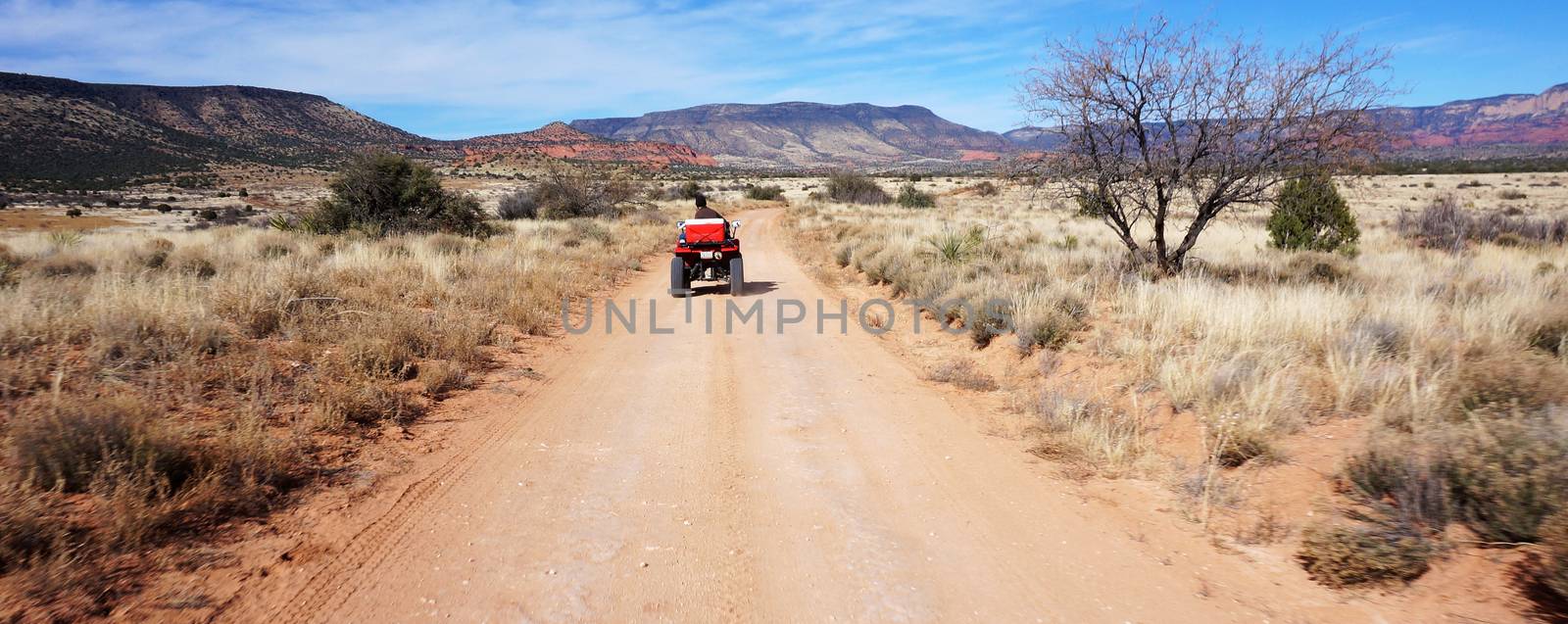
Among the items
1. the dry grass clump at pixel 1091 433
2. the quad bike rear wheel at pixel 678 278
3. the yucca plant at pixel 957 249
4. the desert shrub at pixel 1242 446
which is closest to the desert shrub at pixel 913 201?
the yucca plant at pixel 957 249

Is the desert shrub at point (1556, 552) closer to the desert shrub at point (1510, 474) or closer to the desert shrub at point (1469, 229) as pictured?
the desert shrub at point (1510, 474)

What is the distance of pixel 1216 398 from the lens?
17.6ft

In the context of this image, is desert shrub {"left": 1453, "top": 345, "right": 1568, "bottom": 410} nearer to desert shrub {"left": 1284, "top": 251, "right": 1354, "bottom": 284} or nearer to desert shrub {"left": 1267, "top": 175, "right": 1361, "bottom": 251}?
desert shrub {"left": 1284, "top": 251, "right": 1354, "bottom": 284}

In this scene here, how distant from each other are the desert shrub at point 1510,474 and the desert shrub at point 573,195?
94.0ft

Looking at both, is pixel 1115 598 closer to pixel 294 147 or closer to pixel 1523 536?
pixel 1523 536

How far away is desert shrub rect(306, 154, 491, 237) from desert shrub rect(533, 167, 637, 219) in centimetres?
902

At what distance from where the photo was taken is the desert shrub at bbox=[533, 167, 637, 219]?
2998cm

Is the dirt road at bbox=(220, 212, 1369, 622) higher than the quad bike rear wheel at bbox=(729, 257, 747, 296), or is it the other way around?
the quad bike rear wheel at bbox=(729, 257, 747, 296)

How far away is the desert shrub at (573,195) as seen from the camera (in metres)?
30.0

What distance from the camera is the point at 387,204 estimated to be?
19.2 meters

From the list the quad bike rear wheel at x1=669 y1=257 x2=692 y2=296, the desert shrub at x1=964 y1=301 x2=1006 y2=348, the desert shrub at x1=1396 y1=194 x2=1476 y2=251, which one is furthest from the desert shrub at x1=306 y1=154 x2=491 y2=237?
the desert shrub at x1=1396 y1=194 x2=1476 y2=251

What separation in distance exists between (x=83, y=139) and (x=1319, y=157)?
86.8m

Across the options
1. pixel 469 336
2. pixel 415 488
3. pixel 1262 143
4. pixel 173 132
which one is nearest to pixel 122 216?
pixel 469 336

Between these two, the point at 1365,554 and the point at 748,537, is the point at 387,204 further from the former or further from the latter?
the point at 1365,554
